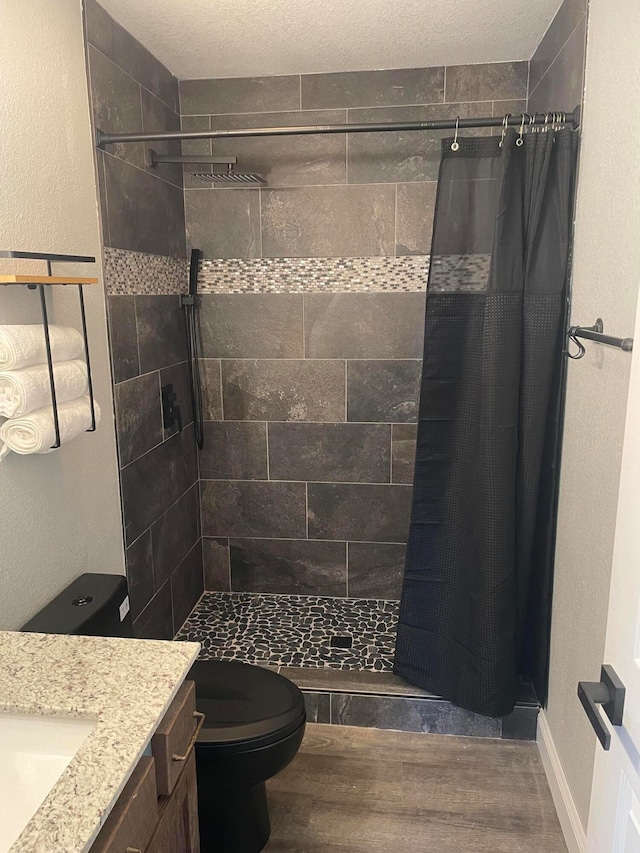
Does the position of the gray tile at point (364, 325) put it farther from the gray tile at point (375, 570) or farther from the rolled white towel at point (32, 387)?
the rolled white towel at point (32, 387)

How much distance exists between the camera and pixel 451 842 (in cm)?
197

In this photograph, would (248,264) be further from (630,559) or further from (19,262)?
(630,559)

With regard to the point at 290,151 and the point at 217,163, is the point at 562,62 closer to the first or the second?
the point at 290,151

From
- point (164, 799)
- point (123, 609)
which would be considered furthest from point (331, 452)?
point (164, 799)

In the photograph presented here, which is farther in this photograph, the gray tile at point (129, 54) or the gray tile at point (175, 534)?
the gray tile at point (175, 534)

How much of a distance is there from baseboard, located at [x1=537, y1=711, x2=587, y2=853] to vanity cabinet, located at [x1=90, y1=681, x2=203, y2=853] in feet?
3.54

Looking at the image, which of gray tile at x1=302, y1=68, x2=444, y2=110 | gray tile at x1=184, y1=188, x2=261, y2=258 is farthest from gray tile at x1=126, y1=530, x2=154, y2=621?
gray tile at x1=302, y1=68, x2=444, y2=110

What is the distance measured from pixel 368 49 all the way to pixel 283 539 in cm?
218

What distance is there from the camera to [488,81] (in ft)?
8.88

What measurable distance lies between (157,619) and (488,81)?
2641mm

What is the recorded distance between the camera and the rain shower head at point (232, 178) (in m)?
2.60

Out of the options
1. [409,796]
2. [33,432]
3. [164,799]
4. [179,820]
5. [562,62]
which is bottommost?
[409,796]

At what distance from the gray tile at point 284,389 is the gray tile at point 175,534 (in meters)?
0.49

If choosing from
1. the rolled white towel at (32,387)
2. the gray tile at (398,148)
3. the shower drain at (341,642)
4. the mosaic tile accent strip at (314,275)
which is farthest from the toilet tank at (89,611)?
the gray tile at (398,148)
